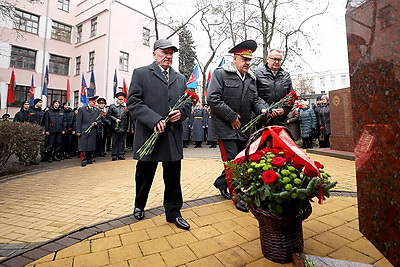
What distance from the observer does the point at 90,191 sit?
408 centimetres

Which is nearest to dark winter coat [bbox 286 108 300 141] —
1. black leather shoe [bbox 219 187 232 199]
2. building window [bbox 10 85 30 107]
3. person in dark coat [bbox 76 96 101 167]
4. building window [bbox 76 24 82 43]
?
person in dark coat [bbox 76 96 101 167]

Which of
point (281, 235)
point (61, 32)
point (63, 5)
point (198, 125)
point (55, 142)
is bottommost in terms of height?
point (281, 235)

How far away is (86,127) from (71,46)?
21207 mm

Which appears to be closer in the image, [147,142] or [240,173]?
[240,173]

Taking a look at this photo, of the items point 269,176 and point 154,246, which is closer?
point 269,176

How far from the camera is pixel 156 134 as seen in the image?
243cm

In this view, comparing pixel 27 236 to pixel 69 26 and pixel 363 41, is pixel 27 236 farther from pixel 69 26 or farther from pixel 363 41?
pixel 69 26

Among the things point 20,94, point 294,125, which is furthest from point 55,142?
point 20,94

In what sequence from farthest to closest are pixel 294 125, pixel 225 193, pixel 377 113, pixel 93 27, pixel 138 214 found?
pixel 93 27 → pixel 294 125 → pixel 225 193 → pixel 138 214 → pixel 377 113

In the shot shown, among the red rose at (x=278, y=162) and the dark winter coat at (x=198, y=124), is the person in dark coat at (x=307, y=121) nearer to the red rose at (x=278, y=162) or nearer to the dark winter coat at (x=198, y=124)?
the dark winter coat at (x=198, y=124)

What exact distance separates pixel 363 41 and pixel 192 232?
6.86 ft

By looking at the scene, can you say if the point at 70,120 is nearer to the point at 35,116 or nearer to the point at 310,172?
the point at 35,116

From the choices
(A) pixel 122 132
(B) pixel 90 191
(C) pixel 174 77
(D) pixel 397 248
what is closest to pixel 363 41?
(D) pixel 397 248

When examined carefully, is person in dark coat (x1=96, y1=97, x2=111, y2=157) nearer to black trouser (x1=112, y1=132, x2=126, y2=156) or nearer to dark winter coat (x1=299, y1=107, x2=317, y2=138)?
black trouser (x1=112, y1=132, x2=126, y2=156)
